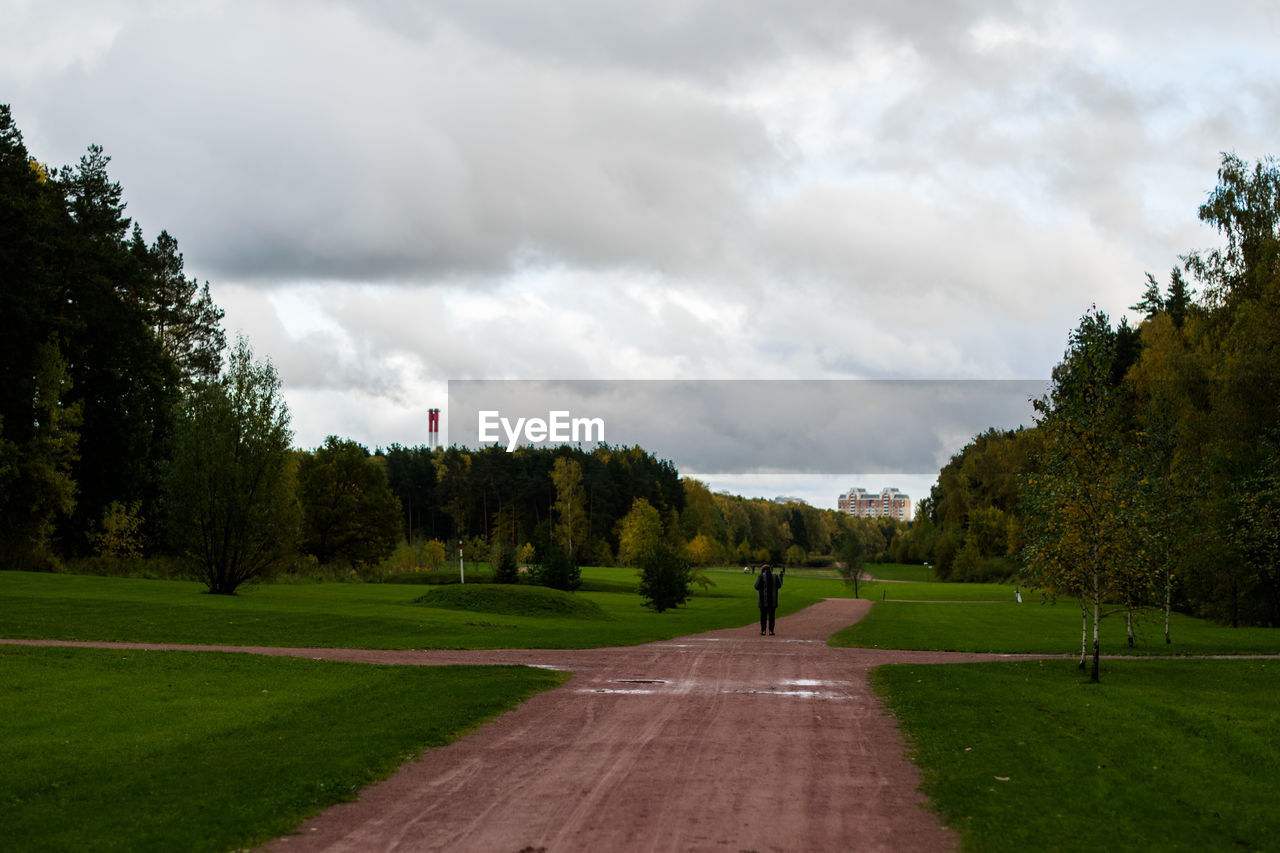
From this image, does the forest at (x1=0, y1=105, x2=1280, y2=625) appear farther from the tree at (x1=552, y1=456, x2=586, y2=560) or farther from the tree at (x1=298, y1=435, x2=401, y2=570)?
the tree at (x1=552, y1=456, x2=586, y2=560)

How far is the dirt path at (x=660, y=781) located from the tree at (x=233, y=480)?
90.0 ft

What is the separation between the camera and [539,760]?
10117 millimetres

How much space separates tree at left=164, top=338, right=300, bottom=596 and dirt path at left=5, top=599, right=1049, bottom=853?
2744cm

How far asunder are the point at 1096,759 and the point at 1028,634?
76.5 ft

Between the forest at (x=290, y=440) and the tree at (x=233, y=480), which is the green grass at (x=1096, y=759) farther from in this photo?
the tree at (x=233, y=480)

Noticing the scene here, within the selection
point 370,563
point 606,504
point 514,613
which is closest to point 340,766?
point 514,613

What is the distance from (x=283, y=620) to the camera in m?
28.2

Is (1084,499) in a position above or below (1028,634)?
above

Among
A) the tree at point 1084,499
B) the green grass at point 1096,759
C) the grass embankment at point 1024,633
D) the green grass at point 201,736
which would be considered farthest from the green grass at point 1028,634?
the green grass at point 201,736

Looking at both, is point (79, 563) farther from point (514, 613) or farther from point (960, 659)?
point (960, 659)

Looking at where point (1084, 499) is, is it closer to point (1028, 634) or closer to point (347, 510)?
point (1028, 634)

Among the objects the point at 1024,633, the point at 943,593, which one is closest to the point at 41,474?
the point at 1024,633

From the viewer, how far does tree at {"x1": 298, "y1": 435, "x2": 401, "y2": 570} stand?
68312mm

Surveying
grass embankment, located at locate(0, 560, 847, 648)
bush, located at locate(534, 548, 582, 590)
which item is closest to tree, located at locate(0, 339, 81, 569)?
grass embankment, located at locate(0, 560, 847, 648)
